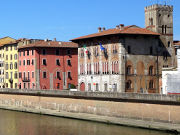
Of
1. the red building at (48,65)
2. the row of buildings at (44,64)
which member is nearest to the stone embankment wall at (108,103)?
the red building at (48,65)

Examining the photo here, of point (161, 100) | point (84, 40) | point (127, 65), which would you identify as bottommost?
point (161, 100)

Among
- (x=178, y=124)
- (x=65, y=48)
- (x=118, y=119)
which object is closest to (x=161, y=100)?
(x=178, y=124)

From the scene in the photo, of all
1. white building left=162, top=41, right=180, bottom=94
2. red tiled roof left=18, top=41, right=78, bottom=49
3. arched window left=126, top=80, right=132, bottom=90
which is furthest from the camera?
red tiled roof left=18, top=41, right=78, bottom=49

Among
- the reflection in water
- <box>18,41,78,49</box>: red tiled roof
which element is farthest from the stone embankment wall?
<box>18,41,78,49</box>: red tiled roof

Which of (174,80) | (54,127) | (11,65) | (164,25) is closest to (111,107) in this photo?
(54,127)

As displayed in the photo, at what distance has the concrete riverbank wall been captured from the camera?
129 ft

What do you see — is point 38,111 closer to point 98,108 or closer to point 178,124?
point 98,108

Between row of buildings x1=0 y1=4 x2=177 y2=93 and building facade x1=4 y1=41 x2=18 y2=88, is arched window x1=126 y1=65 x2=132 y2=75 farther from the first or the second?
building facade x1=4 y1=41 x2=18 y2=88

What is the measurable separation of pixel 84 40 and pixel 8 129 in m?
26.3

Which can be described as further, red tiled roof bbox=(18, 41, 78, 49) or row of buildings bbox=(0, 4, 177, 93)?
red tiled roof bbox=(18, 41, 78, 49)

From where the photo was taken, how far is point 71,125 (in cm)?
4612

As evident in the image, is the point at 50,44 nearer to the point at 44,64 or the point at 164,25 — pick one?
the point at 44,64

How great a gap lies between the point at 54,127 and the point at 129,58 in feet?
65.8

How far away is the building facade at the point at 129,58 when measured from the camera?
60.0 m
